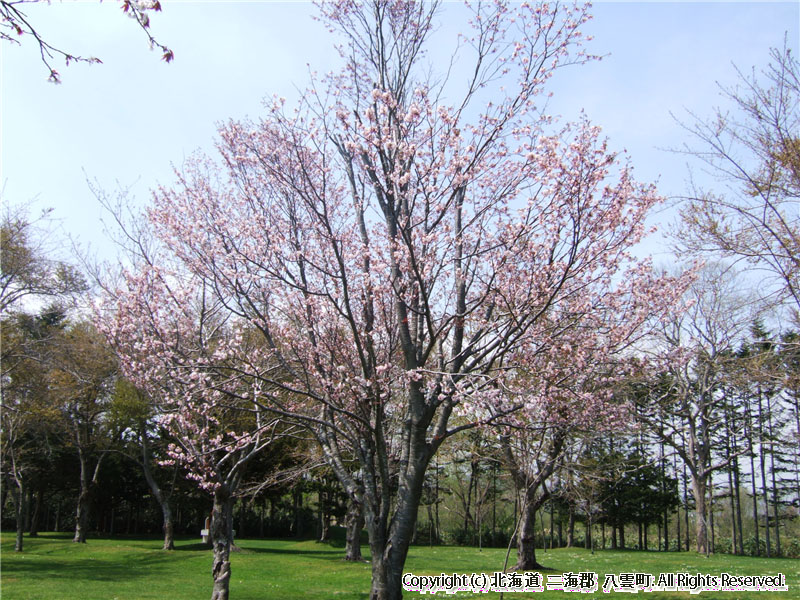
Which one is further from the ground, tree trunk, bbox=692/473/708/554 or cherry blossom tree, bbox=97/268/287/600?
cherry blossom tree, bbox=97/268/287/600


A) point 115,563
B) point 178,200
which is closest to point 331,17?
point 178,200

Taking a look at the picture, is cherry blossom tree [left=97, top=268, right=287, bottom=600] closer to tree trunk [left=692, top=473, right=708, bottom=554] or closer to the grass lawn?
the grass lawn

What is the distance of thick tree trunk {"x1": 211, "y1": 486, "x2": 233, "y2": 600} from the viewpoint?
916cm

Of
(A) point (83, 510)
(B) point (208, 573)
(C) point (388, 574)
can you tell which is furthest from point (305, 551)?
(C) point (388, 574)

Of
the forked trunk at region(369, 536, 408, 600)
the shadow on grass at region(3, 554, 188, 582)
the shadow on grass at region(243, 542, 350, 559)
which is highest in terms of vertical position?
the forked trunk at region(369, 536, 408, 600)

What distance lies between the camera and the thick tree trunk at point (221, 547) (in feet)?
30.0

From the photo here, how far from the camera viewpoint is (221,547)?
9.44 m

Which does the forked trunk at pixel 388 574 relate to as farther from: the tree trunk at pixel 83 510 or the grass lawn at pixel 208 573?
the tree trunk at pixel 83 510

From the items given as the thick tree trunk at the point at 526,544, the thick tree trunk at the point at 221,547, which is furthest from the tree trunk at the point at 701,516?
the thick tree trunk at the point at 221,547

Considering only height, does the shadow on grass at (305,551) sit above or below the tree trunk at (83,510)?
below

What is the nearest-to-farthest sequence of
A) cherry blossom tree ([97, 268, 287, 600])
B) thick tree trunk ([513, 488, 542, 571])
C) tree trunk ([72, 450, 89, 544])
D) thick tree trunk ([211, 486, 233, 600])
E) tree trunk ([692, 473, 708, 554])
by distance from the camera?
1. cherry blossom tree ([97, 268, 287, 600])
2. thick tree trunk ([211, 486, 233, 600])
3. thick tree trunk ([513, 488, 542, 571])
4. tree trunk ([692, 473, 708, 554])
5. tree trunk ([72, 450, 89, 544])

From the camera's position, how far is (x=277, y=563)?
19.9 meters

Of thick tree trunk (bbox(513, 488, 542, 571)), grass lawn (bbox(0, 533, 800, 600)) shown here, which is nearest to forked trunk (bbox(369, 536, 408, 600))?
grass lawn (bbox(0, 533, 800, 600))

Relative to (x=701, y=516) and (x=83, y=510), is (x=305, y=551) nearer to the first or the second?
(x=83, y=510)
